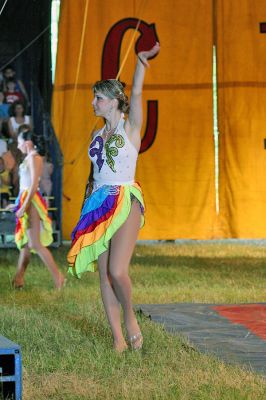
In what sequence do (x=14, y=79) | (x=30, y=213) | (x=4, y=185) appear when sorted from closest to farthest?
(x=30, y=213), (x=4, y=185), (x=14, y=79)

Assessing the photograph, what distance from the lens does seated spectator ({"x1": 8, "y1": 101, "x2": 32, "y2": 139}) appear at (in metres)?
20.4

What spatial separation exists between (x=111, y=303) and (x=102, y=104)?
4.28 feet

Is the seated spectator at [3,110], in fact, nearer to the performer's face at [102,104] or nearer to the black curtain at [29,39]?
the black curtain at [29,39]

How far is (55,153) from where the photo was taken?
19781mm

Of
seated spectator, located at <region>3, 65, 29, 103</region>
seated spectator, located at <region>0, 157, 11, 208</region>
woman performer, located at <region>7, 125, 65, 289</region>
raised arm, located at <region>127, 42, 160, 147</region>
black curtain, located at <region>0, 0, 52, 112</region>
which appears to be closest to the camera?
raised arm, located at <region>127, 42, 160, 147</region>

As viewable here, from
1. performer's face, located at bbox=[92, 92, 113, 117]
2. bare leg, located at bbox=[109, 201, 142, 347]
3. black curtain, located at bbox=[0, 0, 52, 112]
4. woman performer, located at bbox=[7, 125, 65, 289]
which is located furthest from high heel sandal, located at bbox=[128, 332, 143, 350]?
black curtain, located at bbox=[0, 0, 52, 112]

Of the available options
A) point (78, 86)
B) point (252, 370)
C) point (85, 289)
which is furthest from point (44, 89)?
point (252, 370)

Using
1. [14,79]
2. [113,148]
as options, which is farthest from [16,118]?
[113,148]

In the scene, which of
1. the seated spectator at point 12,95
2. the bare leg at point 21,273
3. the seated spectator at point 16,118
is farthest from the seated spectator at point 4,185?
the bare leg at point 21,273

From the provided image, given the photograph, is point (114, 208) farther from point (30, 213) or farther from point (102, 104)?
point (30, 213)

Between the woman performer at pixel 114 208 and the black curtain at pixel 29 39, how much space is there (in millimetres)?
11452

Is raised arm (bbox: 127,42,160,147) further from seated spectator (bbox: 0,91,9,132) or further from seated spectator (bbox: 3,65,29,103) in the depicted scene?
seated spectator (bbox: 0,91,9,132)

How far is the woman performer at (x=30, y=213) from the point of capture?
12.4m

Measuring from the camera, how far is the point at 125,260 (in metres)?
7.93
